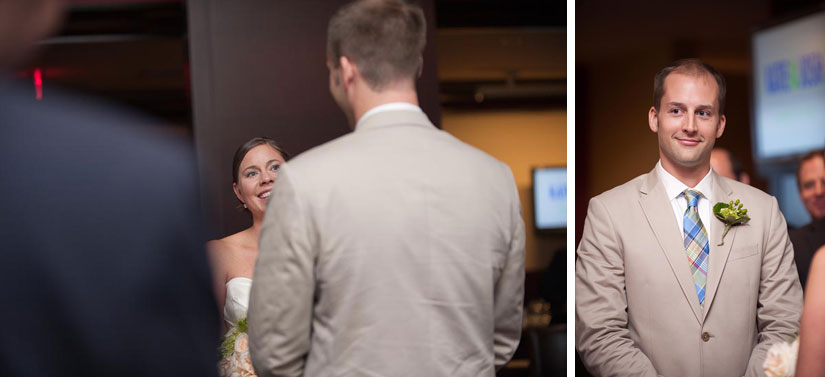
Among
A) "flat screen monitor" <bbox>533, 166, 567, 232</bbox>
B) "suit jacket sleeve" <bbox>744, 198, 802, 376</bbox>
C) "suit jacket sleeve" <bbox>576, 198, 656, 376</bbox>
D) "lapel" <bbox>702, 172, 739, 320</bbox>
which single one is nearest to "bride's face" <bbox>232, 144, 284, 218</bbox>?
"suit jacket sleeve" <bbox>576, 198, 656, 376</bbox>

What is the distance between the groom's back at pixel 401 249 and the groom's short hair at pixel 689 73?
4.10ft

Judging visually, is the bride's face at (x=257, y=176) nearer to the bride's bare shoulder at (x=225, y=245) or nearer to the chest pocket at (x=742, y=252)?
the bride's bare shoulder at (x=225, y=245)

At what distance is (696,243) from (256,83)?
1.90 m

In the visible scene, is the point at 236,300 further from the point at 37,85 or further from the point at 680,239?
the point at 680,239

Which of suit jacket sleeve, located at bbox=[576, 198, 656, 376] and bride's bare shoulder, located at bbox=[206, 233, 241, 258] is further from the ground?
bride's bare shoulder, located at bbox=[206, 233, 241, 258]

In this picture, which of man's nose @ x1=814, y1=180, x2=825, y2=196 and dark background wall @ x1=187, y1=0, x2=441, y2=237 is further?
dark background wall @ x1=187, y1=0, x2=441, y2=237

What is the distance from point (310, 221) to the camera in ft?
6.63

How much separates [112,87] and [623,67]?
2.67 m

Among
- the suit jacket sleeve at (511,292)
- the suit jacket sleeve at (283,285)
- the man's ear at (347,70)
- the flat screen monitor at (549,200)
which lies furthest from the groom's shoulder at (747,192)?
Result: the flat screen monitor at (549,200)

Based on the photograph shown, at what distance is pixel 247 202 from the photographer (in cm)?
333

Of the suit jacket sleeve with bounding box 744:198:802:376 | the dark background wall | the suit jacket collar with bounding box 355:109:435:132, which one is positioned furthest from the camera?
the dark background wall

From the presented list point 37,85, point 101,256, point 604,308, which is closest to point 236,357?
point 37,85

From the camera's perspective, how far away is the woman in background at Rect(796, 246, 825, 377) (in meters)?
2.72

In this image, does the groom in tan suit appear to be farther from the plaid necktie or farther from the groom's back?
the groom's back
